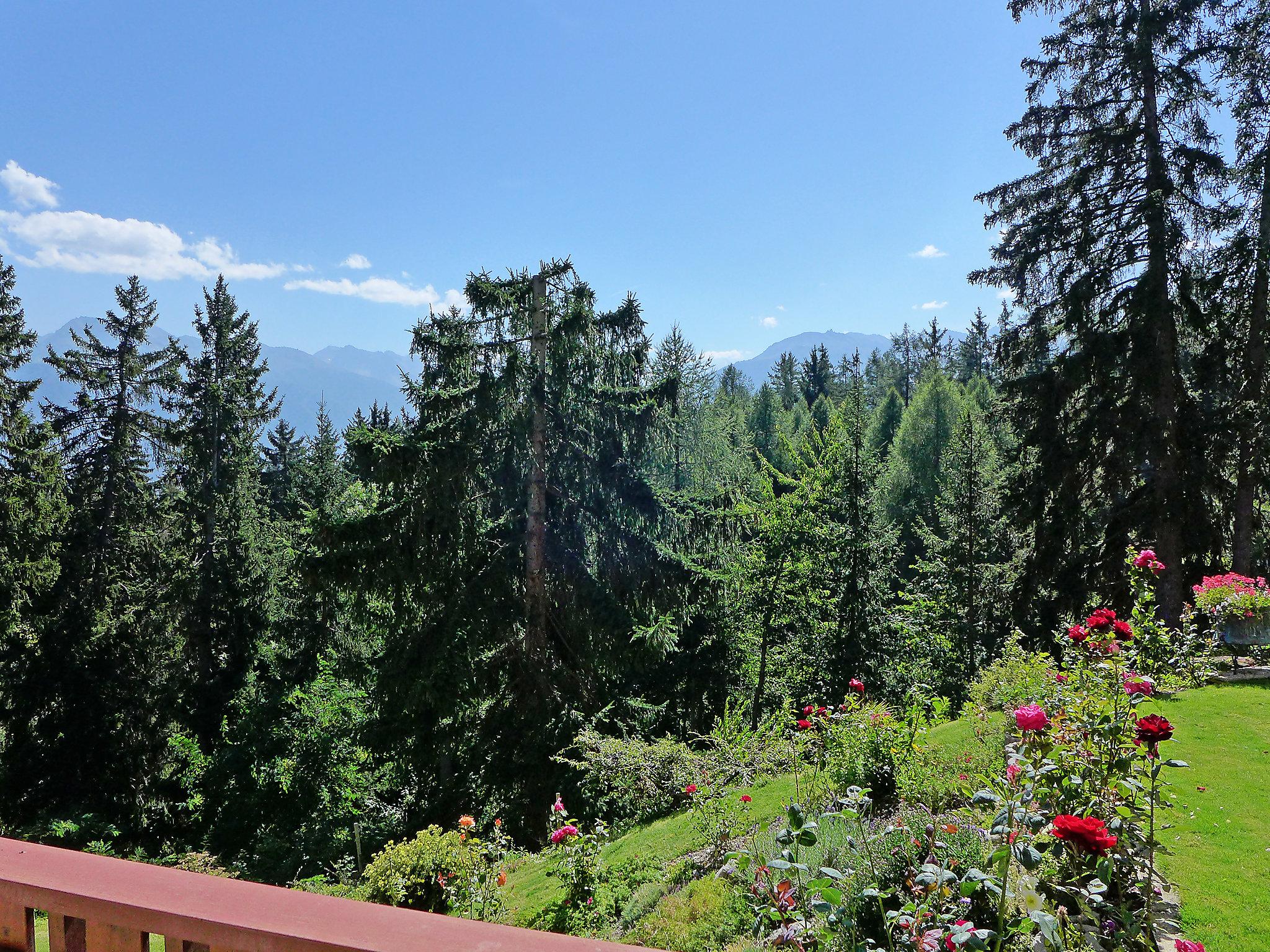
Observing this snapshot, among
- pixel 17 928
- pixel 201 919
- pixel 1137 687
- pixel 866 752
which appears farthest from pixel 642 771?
pixel 201 919

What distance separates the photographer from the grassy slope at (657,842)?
19.7ft

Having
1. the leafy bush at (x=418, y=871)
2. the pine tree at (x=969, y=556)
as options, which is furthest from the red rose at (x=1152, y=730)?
the pine tree at (x=969, y=556)

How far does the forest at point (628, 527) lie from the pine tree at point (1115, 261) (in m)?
0.05

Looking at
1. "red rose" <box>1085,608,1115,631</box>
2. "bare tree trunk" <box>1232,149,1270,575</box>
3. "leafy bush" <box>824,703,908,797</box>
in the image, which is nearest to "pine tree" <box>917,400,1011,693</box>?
"bare tree trunk" <box>1232,149,1270,575</box>

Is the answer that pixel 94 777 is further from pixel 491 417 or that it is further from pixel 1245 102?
pixel 1245 102

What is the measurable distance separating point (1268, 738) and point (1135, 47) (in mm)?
10821

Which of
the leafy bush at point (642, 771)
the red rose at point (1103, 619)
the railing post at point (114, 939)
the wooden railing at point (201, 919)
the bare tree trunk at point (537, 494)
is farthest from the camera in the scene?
A: the bare tree trunk at point (537, 494)

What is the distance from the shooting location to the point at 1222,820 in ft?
15.3

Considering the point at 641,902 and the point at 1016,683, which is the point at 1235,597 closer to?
the point at 1016,683

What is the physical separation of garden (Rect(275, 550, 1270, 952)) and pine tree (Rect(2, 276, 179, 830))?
41.4 ft

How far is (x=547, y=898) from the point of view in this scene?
5945 millimetres

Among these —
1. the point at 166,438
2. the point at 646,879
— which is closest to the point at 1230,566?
the point at 646,879

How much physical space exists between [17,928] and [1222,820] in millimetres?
5984

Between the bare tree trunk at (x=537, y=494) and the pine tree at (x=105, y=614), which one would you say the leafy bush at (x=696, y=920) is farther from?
the pine tree at (x=105, y=614)
